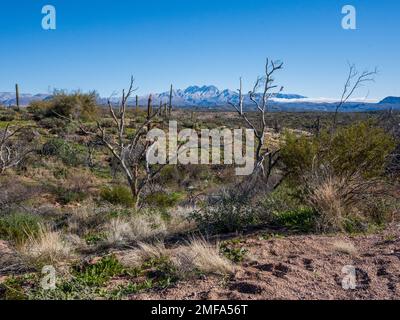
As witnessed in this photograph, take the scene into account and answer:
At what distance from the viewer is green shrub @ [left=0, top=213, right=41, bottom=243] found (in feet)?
24.2

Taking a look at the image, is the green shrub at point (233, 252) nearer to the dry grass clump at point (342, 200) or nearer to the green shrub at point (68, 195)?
the dry grass clump at point (342, 200)

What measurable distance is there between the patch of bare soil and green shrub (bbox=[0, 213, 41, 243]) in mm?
3694

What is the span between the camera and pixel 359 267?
4.79 meters

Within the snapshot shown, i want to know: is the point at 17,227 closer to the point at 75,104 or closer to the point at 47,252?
the point at 47,252

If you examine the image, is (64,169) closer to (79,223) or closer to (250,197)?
(79,223)

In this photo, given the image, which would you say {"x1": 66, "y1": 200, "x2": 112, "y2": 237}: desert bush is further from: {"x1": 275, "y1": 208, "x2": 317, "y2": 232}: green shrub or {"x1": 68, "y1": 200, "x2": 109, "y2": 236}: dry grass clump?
{"x1": 275, "y1": 208, "x2": 317, "y2": 232}: green shrub

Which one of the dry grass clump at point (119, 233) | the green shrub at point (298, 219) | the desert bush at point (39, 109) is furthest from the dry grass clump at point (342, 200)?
the desert bush at point (39, 109)

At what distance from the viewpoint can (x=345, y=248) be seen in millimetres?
5348

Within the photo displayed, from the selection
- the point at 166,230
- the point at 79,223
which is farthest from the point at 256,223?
the point at 79,223

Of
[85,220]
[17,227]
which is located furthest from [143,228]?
[85,220]

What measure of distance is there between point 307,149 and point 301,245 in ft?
13.4

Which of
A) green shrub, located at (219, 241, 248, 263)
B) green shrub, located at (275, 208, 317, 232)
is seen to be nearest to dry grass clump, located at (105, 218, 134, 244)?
green shrub, located at (219, 241, 248, 263)

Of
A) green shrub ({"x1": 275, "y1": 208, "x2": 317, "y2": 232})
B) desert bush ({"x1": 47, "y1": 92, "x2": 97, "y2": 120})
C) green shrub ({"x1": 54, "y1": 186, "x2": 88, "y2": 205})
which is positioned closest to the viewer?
green shrub ({"x1": 275, "y1": 208, "x2": 317, "y2": 232})

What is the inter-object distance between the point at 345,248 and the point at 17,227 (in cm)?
550
